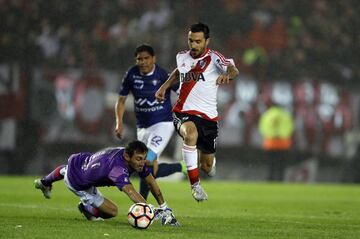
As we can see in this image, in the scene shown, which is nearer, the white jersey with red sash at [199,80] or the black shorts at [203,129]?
the white jersey with red sash at [199,80]

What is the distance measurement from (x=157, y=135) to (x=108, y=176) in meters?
2.89

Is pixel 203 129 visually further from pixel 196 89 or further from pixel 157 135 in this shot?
pixel 157 135

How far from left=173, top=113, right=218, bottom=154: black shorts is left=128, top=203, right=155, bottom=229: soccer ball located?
81.2 inches

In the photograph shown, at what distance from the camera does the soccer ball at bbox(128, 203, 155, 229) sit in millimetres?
8383

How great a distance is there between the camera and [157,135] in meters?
11.6

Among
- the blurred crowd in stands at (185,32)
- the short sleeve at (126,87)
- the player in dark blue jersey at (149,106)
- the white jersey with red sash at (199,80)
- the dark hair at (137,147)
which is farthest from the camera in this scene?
the blurred crowd in stands at (185,32)

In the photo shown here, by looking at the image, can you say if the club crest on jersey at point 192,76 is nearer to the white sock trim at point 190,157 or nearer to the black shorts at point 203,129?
the black shorts at point 203,129

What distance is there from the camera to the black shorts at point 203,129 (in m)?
10.3

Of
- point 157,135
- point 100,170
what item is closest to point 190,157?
point 100,170

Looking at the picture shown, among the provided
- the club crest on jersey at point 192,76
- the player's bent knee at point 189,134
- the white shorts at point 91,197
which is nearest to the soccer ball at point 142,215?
the white shorts at point 91,197

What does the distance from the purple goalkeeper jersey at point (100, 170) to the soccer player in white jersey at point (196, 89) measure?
1.05 m

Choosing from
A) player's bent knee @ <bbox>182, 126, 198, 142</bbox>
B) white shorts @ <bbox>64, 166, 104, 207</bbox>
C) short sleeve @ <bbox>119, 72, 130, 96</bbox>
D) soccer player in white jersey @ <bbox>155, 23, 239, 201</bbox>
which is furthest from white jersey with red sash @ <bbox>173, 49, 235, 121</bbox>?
white shorts @ <bbox>64, 166, 104, 207</bbox>

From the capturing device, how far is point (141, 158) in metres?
8.72

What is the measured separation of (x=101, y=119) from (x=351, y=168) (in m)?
6.01
